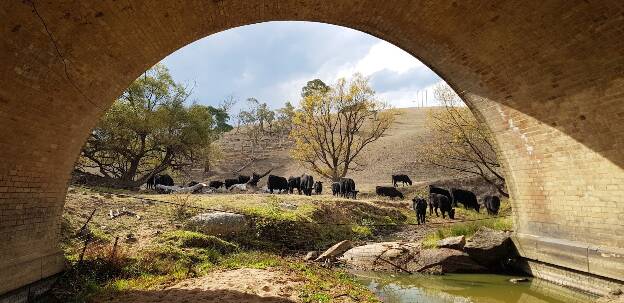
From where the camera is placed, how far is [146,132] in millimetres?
23891

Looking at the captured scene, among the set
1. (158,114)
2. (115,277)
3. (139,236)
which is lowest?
(115,277)

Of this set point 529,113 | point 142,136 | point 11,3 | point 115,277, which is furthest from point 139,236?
point 142,136

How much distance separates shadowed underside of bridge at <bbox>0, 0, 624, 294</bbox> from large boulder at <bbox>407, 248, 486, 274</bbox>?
141cm

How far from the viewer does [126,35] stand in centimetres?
638

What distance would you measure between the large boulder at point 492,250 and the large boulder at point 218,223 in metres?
6.64

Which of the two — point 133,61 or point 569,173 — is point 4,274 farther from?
point 569,173

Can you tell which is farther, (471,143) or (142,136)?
(142,136)

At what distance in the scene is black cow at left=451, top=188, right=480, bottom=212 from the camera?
79.7 ft

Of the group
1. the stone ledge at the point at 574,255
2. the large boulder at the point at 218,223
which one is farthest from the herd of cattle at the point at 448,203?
the large boulder at the point at 218,223

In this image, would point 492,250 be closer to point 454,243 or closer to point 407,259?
point 454,243

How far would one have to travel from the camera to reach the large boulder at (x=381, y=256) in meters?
10.9

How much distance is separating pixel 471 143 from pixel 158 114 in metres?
18.1

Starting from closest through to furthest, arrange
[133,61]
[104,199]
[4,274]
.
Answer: [4,274], [133,61], [104,199]

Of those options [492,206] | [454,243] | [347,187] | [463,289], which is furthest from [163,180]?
[463,289]
